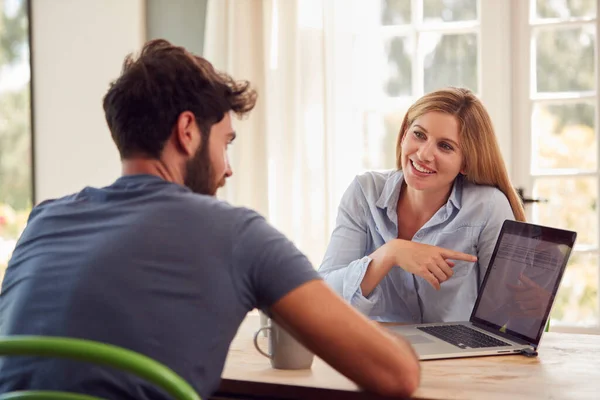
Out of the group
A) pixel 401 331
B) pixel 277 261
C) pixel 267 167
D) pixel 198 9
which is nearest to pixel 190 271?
pixel 277 261

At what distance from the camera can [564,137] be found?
3.15m

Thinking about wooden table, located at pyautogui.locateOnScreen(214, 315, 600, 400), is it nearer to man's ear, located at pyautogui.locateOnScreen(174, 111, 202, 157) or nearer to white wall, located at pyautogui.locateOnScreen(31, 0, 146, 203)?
man's ear, located at pyautogui.locateOnScreen(174, 111, 202, 157)

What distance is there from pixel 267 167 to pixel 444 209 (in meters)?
1.26

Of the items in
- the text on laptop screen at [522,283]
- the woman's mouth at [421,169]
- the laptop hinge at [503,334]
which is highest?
the woman's mouth at [421,169]

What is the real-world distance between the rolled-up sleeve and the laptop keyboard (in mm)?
265

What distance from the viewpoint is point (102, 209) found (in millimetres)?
1247

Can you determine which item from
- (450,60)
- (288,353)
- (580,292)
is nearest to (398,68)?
(450,60)

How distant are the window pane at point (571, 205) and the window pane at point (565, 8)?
25.3 inches

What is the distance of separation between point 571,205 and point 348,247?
132 centimetres

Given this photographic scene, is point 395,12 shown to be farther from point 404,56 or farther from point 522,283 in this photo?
point 522,283

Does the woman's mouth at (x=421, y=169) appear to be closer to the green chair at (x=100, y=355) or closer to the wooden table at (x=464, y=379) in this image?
the wooden table at (x=464, y=379)

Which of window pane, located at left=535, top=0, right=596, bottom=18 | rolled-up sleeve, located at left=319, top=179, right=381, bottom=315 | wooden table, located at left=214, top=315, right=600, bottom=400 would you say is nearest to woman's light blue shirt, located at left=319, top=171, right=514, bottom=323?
rolled-up sleeve, located at left=319, top=179, right=381, bottom=315

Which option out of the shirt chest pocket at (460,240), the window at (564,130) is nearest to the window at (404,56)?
the window at (564,130)

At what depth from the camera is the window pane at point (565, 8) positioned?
3098 millimetres
